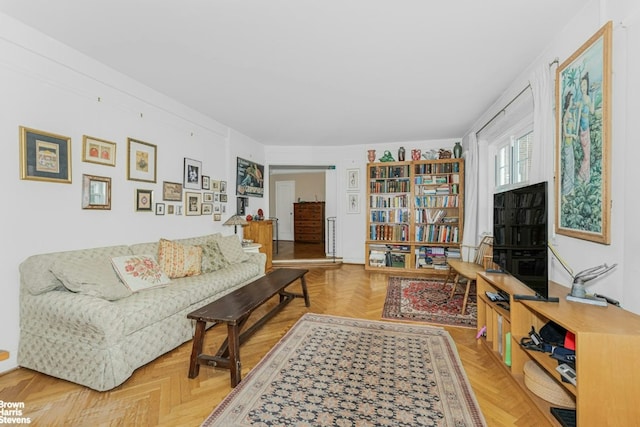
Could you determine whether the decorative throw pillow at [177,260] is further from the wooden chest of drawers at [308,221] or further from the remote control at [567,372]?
the wooden chest of drawers at [308,221]

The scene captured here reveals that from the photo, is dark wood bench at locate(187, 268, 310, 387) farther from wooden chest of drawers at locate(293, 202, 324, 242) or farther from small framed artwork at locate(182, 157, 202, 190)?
wooden chest of drawers at locate(293, 202, 324, 242)

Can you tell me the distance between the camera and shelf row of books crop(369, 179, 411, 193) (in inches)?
217

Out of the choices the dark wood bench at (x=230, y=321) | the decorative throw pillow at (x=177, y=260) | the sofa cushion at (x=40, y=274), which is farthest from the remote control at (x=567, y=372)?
the sofa cushion at (x=40, y=274)

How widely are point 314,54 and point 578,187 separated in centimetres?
222

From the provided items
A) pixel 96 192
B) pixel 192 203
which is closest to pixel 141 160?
pixel 96 192

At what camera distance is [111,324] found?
A: 191 cm

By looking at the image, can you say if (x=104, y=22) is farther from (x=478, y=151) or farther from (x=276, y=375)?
(x=478, y=151)

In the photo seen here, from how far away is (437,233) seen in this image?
208 inches

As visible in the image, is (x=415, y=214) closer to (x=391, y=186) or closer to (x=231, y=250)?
(x=391, y=186)

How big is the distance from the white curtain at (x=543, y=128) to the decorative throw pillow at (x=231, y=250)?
11.2 feet

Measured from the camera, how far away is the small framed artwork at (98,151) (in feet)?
8.53

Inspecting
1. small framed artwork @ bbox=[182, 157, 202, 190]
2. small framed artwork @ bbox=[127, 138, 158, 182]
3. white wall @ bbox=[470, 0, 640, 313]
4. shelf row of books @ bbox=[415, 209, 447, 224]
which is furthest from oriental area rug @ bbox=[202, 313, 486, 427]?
shelf row of books @ bbox=[415, 209, 447, 224]

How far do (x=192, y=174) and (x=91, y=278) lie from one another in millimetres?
1997

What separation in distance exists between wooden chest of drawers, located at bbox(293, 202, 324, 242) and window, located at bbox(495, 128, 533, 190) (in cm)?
549
